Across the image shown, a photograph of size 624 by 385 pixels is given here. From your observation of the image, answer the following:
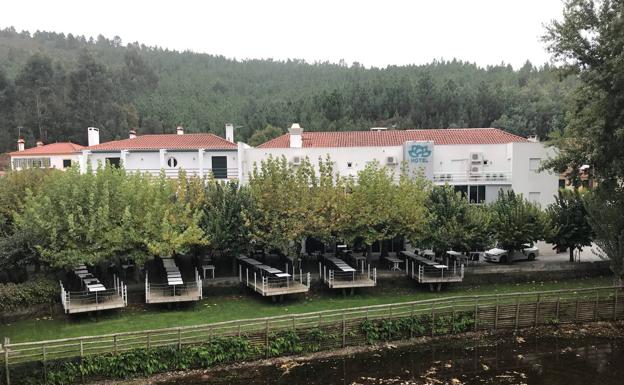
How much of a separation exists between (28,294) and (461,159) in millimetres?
28498

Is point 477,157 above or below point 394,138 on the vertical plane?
below

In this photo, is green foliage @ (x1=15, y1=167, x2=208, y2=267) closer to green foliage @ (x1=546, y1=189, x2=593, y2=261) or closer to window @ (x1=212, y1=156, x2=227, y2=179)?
window @ (x1=212, y1=156, x2=227, y2=179)

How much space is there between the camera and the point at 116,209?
26.0 m

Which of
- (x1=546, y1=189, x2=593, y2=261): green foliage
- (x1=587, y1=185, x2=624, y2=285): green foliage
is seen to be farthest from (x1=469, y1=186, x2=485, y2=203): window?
(x1=587, y1=185, x2=624, y2=285): green foliage

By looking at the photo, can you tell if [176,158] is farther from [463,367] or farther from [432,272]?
[463,367]

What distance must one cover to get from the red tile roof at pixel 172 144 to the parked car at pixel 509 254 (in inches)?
746

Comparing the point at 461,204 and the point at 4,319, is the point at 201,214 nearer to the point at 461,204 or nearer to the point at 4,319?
the point at 4,319

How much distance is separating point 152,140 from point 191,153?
13.0 feet

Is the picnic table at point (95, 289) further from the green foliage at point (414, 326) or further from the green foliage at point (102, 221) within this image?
the green foliage at point (414, 326)

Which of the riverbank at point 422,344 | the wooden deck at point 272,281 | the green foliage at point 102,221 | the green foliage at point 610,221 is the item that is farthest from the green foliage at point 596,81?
the green foliage at point 102,221

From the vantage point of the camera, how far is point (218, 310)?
83.4ft

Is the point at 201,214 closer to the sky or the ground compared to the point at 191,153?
closer to the ground

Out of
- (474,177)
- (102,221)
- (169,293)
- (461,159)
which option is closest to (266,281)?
(169,293)

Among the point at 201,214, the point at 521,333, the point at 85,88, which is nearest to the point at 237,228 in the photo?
the point at 201,214
